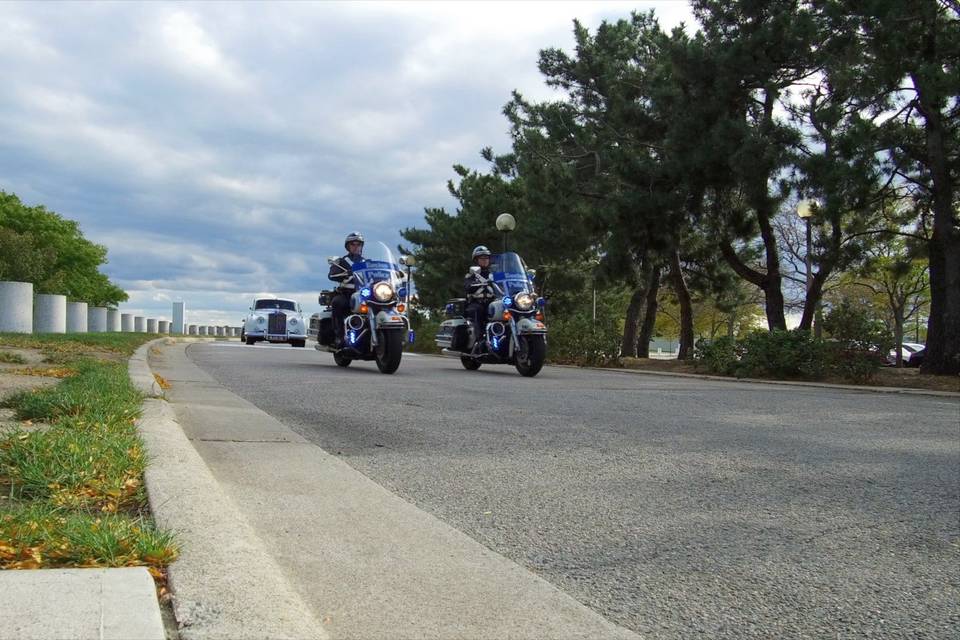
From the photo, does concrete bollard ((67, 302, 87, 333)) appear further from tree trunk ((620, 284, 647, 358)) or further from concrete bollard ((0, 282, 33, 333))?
tree trunk ((620, 284, 647, 358))

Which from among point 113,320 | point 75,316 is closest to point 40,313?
point 75,316

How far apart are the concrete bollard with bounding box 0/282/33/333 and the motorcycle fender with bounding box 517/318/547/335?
698 inches

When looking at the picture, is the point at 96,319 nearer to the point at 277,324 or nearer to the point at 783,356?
the point at 277,324

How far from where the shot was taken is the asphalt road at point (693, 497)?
2943 millimetres

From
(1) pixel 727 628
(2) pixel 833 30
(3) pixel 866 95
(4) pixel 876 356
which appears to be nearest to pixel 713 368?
(4) pixel 876 356

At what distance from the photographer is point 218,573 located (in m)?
2.51

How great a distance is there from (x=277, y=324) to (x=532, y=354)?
2044cm

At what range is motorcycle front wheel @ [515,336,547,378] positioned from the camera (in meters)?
13.9

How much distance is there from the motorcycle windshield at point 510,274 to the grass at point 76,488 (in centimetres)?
919

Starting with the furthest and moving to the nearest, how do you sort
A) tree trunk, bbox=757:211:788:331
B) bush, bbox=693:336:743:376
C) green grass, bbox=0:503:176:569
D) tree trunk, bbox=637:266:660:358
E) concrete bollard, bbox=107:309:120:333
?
concrete bollard, bbox=107:309:120:333 → tree trunk, bbox=637:266:660:358 → tree trunk, bbox=757:211:788:331 → bush, bbox=693:336:743:376 → green grass, bbox=0:503:176:569

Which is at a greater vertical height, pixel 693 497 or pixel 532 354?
pixel 532 354

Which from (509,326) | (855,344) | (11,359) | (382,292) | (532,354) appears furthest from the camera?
(855,344)

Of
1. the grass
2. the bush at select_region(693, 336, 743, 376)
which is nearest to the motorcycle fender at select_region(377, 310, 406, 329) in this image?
the grass

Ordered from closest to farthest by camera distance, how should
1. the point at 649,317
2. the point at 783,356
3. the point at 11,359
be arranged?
the point at 11,359, the point at 783,356, the point at 649,317
